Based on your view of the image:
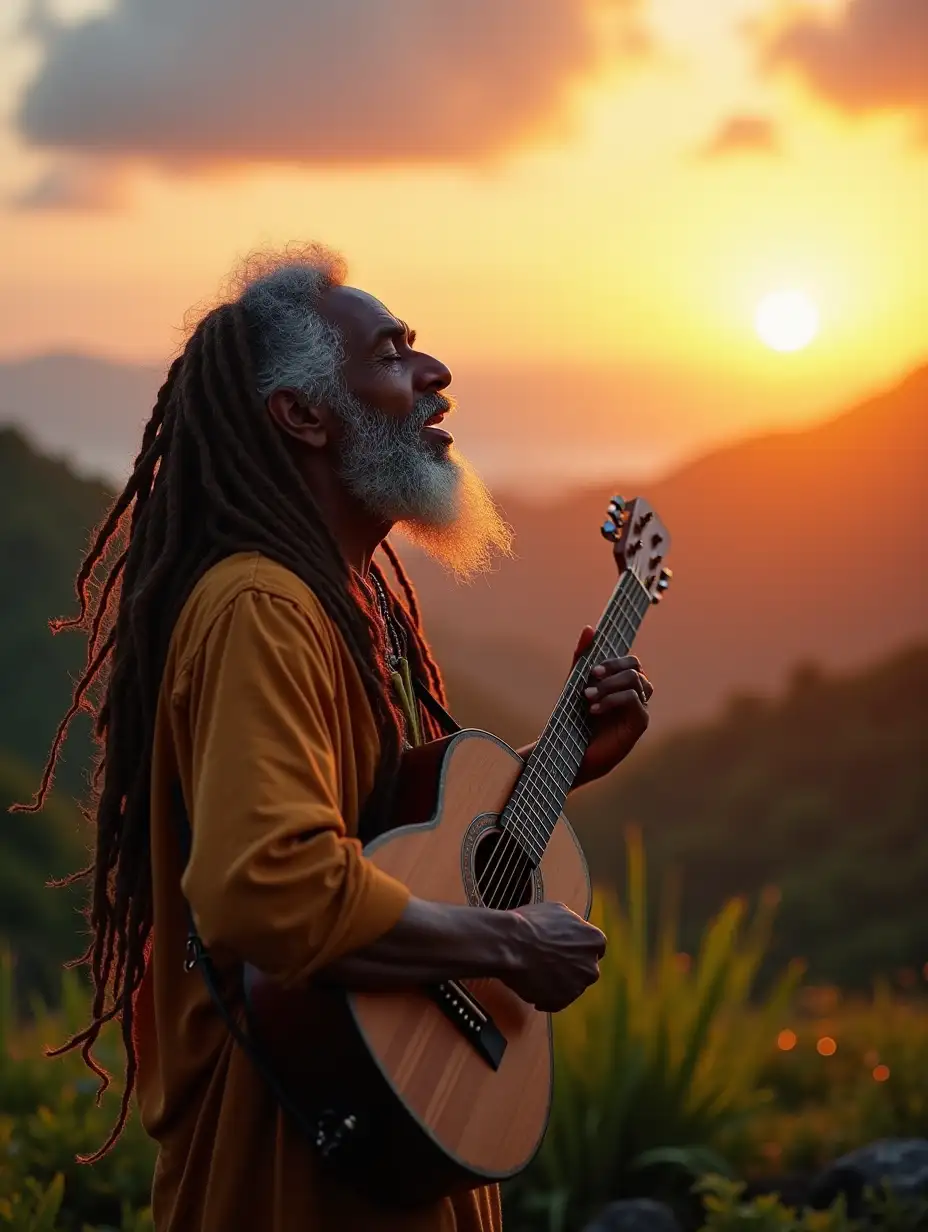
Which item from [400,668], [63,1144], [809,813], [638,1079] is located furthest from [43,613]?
[400,668]

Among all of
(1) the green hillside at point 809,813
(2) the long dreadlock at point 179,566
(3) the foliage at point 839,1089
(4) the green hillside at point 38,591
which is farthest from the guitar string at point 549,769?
(4) the green hillside at point 38,591

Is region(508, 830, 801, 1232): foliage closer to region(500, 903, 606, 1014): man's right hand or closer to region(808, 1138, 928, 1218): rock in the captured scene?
region(808, 1138, 928, 1218): rock

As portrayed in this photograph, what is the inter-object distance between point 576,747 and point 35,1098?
3.13 metres

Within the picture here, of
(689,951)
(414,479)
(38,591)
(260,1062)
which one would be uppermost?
(38,591)

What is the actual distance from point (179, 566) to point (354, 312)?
55 centimetres

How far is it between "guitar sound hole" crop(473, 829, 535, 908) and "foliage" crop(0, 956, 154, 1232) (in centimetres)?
179

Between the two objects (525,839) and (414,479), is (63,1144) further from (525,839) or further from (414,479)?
(414,479)

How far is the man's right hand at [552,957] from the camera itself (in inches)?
86.4

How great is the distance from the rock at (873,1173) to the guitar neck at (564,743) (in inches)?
79.3

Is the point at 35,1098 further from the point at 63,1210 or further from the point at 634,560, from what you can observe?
the point at 634,560

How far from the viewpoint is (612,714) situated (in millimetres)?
2896

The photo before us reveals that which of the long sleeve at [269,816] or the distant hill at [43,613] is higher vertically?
the distant hill at [43,613]

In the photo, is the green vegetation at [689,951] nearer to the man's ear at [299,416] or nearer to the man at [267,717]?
the man at [267,717]

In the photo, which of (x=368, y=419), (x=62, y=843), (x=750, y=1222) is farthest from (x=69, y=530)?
(x=368, y=419)
